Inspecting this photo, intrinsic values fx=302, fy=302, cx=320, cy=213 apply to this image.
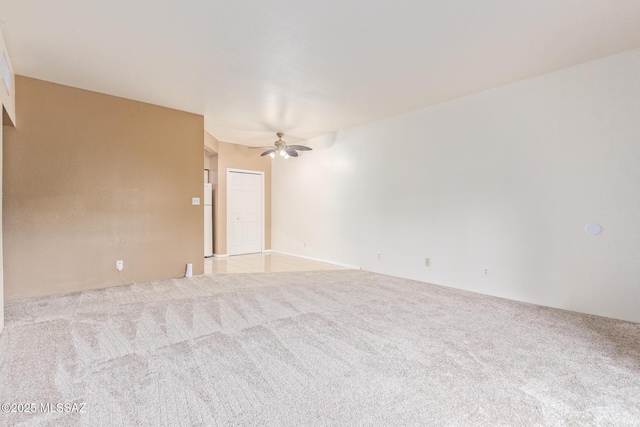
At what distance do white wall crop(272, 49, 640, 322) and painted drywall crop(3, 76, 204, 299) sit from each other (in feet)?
9.94

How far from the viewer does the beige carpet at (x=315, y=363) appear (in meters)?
1.62

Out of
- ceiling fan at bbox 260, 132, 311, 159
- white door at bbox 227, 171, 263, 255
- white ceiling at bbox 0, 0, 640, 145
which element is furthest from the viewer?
white door at bbox 227, 171, 263, 255

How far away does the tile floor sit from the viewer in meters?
5.53

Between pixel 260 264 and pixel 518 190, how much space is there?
15.0 ft

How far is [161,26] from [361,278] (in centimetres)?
407

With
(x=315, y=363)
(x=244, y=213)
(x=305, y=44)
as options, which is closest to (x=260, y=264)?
(x=244, y=213)

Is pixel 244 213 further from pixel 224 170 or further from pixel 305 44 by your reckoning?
pixel 305 44

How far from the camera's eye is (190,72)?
11.2 feet

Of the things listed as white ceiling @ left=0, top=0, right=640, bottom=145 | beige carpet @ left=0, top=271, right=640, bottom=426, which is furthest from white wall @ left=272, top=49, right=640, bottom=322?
beige carpet @ left=0, top=271, right=640, bottom=426

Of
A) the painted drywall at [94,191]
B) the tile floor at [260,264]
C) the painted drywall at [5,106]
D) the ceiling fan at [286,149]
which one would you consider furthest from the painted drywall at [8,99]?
the ceiling fan at [286,149]

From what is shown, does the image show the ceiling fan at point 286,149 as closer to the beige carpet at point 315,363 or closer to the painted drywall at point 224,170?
the painted drywall at point 224,170

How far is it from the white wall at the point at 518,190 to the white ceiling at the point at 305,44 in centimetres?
36

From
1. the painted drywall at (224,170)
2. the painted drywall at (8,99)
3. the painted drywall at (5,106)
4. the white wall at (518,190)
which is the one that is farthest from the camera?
the painted drywall at (224,170)

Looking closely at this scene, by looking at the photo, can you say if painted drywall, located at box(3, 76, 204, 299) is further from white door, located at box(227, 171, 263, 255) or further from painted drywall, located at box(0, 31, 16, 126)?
white door, located at box(227, 171, 263, 255)
